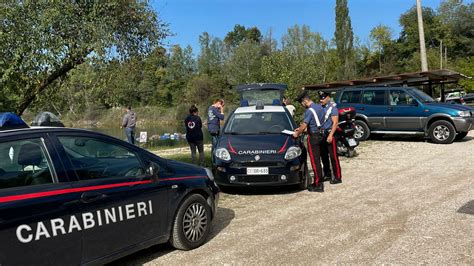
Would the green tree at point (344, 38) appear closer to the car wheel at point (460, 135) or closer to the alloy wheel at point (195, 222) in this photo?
the car wheel at point (460, 135)

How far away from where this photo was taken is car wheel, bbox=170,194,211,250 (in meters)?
4.91

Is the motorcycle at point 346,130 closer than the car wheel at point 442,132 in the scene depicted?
Yes

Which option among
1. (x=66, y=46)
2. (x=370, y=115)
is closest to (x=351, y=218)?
(x=66, y=46)

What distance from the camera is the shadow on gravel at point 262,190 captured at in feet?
26.8

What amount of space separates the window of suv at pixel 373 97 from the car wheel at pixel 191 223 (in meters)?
12.0

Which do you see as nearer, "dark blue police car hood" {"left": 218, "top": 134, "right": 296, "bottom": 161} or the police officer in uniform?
"dark blue police car hood" {"left": 218, "top": 134, "right": 296, "bottom": 161}

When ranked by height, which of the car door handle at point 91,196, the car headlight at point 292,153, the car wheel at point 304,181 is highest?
the car door handle at point 91,196

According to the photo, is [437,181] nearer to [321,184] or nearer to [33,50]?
[321,184]

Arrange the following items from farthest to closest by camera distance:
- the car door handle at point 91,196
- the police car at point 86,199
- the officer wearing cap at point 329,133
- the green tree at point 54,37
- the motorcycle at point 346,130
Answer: the motorcycle at point 346,130 → the officer wearing cap at point 329,133 → the green tree at point 54,37 → the car door handle at point 91,196 → the police car at point 86,199

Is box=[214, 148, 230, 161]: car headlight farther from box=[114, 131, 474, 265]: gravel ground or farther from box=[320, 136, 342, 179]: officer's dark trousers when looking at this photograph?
box=[320, 136, 342, 179]: officer's dark trousers

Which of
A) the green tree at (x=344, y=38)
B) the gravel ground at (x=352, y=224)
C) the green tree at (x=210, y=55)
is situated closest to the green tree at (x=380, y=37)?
the green tree at (x=344, y=38)

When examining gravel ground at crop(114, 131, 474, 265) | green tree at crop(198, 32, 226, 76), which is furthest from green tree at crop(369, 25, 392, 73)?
gravel ground at crop(114, 131, 474, 265)

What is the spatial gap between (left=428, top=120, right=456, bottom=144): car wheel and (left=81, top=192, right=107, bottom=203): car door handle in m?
13.4

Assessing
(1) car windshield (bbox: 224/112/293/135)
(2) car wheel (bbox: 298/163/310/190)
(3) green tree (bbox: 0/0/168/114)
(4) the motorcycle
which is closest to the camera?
(3) green tree (bbox: 0/0/168/114)
